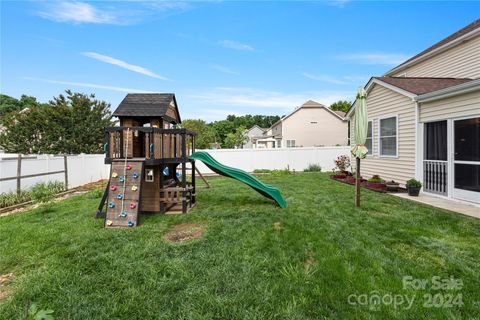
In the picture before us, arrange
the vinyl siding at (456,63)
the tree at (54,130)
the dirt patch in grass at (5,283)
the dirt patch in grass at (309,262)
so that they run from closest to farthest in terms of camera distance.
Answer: the dirt patch in grass at (5,283)
the dirt patch in grass at (309,262)
the vinyl siding at (456,63)
the tree at (54,130)

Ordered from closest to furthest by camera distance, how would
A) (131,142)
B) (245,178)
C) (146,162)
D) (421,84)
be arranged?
(146,162)
(131,142)
(245,178)
(421,84)

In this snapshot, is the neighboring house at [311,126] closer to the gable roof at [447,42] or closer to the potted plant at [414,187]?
the gable roof at [447,42]

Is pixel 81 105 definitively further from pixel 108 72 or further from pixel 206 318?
pixel 206 318

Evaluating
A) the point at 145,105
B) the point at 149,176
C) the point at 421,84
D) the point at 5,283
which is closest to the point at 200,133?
the point at 421,84

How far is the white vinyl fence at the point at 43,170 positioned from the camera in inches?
296

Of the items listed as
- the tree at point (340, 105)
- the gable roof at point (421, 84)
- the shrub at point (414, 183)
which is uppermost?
the tree at point (340, 105)

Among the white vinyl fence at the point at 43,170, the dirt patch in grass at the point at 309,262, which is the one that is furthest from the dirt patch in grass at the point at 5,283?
→ the white vinyl fence at the point at 43,170

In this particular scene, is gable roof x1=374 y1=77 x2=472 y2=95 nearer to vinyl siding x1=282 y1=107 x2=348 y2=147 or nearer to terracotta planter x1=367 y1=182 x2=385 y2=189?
terracotta planter x1=367 y1=182 x2=385 y2=189

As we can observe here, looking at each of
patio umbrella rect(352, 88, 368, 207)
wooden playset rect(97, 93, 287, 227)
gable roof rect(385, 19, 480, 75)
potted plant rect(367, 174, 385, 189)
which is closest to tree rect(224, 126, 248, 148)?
gable roof rect(385, 19, 480, 75)

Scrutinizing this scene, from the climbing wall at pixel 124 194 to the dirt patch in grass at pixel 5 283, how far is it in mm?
1899

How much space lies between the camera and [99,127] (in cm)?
1880

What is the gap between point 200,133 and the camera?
53531 mm

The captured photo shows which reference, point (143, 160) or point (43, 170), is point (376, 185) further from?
point (43, 170)

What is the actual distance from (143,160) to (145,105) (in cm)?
167
